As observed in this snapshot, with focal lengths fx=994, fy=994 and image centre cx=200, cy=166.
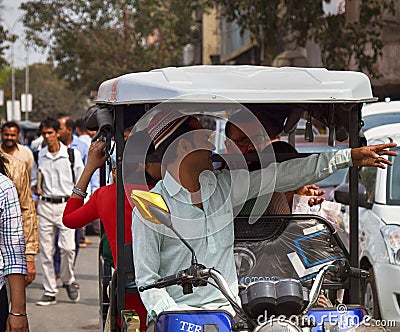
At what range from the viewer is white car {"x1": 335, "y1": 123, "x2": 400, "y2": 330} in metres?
8.14

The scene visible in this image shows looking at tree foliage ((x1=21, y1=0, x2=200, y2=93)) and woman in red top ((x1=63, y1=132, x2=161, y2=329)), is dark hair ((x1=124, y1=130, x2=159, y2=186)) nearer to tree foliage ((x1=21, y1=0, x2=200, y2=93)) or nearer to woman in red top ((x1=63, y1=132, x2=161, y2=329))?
woman in red top ((x1=63, y1=132, x2=161, y2=329))

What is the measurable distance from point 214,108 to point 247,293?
1.35 metres

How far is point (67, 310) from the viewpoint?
10484 millimetres

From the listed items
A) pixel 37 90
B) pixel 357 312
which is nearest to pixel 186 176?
pixel 357 312

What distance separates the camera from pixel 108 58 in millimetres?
37844

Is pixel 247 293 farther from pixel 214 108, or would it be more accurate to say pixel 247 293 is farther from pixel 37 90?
pixel 37 90

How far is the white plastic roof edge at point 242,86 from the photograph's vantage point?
4.72 metres

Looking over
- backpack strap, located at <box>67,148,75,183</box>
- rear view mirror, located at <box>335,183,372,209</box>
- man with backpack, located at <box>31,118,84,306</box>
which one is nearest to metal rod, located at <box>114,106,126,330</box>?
rear view mirror, located at <box>335,183,372,209</box>

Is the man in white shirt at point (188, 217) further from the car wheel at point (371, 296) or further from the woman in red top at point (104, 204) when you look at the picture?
the car wheel at point (371, 296)

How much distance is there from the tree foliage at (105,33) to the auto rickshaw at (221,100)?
31.7 metres

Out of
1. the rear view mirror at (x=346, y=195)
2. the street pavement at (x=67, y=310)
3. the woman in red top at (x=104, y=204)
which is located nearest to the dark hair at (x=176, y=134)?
the woman in red top at (x=104, y=204)

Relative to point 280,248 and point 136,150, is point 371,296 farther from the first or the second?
point 136,150

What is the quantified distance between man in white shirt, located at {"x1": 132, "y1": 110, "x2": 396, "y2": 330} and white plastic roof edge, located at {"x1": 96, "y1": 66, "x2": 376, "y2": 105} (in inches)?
8.9

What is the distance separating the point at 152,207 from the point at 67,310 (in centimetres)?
667
